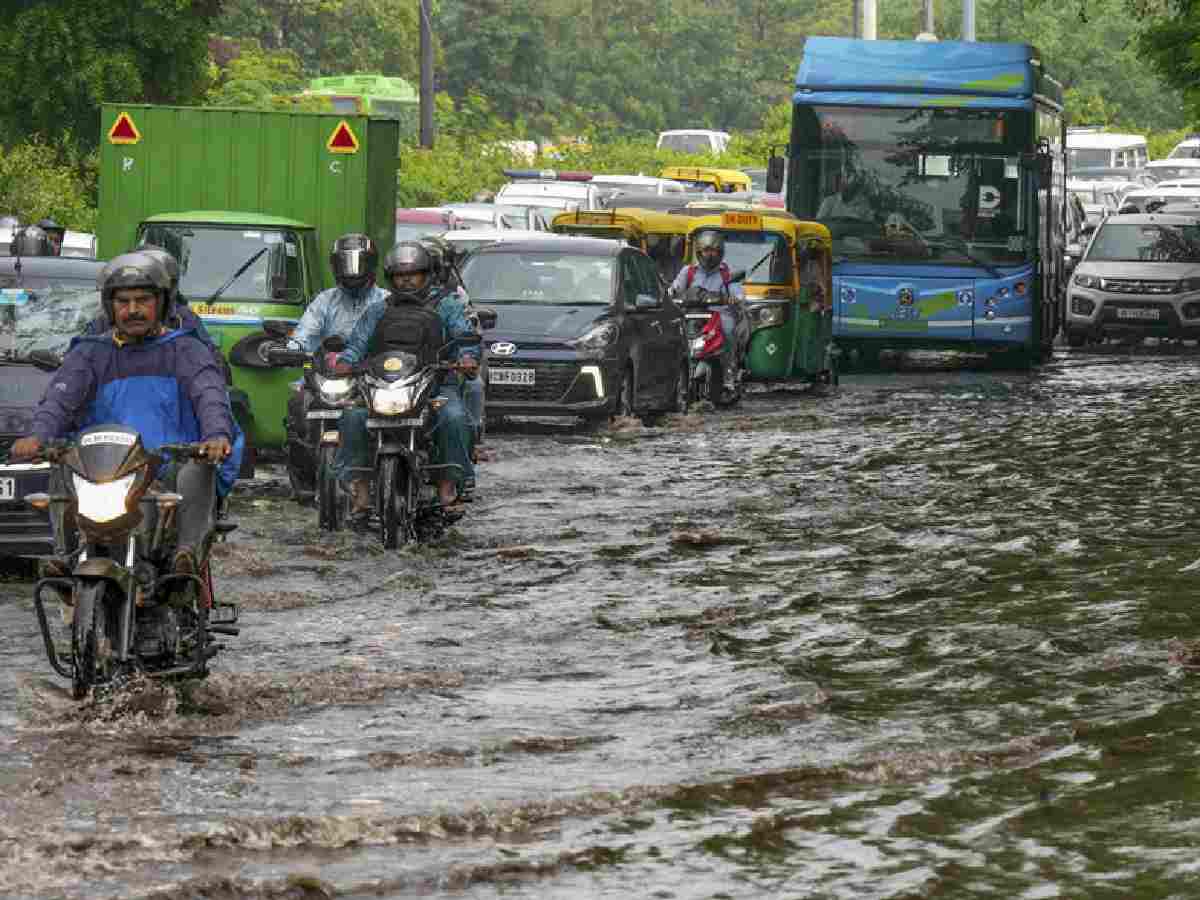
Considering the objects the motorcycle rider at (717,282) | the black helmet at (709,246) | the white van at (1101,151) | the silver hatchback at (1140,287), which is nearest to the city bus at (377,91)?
the white van at (1101,151)

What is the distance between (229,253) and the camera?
19.8m

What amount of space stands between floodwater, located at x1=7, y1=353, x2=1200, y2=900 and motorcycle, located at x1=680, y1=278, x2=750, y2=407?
7.93 m

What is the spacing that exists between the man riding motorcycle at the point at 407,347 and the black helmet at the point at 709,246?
10.2m

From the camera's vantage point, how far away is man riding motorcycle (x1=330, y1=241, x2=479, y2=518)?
15.2 meters

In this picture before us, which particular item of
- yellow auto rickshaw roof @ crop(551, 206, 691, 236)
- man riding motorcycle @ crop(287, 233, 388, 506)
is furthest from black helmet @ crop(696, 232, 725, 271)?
man riding motorcycle @ crop(287, 233, 388, 506)

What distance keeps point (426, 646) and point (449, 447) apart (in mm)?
3855

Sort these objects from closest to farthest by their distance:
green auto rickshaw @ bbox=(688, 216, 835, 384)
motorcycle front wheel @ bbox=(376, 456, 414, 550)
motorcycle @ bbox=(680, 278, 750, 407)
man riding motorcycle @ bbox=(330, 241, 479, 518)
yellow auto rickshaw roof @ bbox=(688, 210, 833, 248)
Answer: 1. motorcycle front wheel @ bbox=(376, 456, 414, 550)
2. man riding motorcycle @ bbox=(330, 241, 479, 518)
3. motorcycle @ bbox=(680, 278, 750, 407)
4. green auto rickshaw @ bbox=(688, 216, 835, 384)
5. yellow auto rickshaw roof @ bbox=(688, 210, 833, 248)

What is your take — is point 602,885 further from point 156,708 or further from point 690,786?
point 156,708

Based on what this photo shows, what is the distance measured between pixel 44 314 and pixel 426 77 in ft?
125

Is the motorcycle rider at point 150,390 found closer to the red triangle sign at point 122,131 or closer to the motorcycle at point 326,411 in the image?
the motorcycle at point 326,411

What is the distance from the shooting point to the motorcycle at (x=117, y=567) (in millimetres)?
9625

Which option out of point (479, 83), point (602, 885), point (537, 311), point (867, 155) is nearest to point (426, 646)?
point (602, 885)

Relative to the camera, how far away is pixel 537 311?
23453mm

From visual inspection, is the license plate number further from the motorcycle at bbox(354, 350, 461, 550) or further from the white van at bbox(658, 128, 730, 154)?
the white van at bbox(658, 128, 730, 154)
